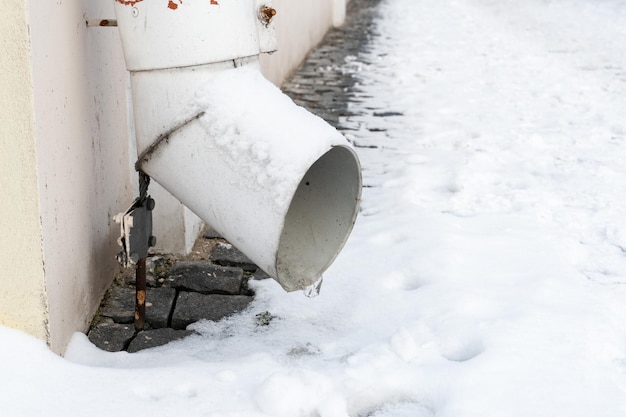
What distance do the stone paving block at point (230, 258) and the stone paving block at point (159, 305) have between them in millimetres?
328

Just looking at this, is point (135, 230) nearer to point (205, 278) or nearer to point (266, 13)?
point (205, 278)

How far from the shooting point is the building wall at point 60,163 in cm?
Result: 205

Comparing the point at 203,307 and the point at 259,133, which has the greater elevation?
the point at 259,133

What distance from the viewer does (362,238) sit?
338 cm

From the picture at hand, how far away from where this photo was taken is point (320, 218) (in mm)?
2572

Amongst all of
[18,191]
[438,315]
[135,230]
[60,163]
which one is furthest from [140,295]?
[438,315]

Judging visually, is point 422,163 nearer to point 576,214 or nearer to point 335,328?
point 576,214

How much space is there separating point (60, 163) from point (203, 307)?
0.78 metres

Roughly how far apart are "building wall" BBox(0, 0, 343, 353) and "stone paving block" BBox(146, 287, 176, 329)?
18 cm

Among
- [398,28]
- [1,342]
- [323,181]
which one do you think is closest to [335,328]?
[323,181]

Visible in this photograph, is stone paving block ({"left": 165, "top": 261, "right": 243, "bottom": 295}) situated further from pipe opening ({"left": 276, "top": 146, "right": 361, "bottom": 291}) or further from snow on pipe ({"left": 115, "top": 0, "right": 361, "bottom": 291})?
snow on pipe ({"left": 115, "top": 0, "right": 361, "bottom": 291})

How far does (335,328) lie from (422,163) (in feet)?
6.44

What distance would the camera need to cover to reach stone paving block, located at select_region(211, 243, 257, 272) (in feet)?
10.4

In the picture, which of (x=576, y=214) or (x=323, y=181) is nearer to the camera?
(x=323, y=181)
